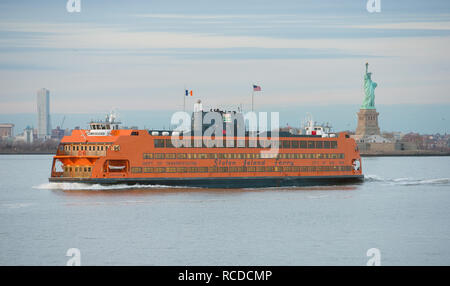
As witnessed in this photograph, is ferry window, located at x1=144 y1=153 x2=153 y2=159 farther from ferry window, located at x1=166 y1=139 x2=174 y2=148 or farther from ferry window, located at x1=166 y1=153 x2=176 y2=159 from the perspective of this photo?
ferry window, located at x1=166 y1=139 x2=174 y2=148

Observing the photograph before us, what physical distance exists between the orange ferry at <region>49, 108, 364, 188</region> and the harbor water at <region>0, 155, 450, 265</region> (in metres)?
1.16

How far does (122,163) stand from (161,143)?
368 centimetres

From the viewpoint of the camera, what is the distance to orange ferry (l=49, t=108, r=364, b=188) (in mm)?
55500

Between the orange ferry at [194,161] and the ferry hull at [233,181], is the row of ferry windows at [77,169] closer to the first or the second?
the orange ferry at [194,161]

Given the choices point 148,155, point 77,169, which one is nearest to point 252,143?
point 148,155

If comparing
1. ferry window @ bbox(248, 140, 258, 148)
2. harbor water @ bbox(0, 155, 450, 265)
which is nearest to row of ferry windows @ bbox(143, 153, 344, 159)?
ferry window @ bbox(248, 140, 258, 148)

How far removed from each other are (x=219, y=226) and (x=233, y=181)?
66.0ft

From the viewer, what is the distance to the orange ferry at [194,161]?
182ft

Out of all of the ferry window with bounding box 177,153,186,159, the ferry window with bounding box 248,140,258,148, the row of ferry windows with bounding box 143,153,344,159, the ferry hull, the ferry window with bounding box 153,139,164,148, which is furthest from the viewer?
the ferry window with bounding box 248,140,258,148

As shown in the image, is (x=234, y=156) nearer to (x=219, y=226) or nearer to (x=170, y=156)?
(x=170, y=156)

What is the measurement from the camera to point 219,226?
40250mm

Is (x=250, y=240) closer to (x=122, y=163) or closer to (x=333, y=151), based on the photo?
(x=122, y=163)

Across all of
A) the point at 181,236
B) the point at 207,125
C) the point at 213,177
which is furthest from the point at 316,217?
the point at 207,125
